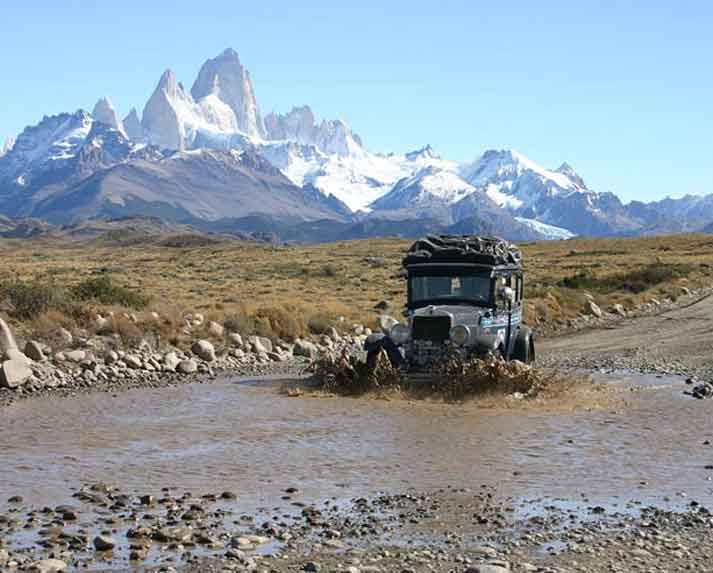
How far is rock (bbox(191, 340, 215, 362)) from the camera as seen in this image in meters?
30.4

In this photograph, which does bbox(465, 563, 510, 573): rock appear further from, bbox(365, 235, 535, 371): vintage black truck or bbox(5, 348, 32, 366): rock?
bbox(5, 348, 32, 366): rock

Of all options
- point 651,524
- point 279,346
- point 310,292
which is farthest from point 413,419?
point 310,292

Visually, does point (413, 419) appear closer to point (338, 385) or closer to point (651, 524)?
point (338, 385)

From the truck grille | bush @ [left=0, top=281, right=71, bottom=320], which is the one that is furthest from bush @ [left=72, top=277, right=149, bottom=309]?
the truck grille

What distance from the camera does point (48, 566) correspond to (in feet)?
34.3

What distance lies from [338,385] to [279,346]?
30.3 feet

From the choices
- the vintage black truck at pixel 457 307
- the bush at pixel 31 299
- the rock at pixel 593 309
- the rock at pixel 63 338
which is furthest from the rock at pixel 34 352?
the rock at pixel 593 309

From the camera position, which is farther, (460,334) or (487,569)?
(460,334)

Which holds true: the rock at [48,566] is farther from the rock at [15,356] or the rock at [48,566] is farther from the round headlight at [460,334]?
the rock at [15,356]

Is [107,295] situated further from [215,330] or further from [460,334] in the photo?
[460,334]

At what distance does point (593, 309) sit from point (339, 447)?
32038 millimetres

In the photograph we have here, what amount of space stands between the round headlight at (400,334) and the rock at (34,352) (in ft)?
29.5

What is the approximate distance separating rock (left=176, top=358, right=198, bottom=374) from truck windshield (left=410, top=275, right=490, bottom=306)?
6862 millimetres

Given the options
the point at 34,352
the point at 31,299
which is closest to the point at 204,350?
the point at 34,352
